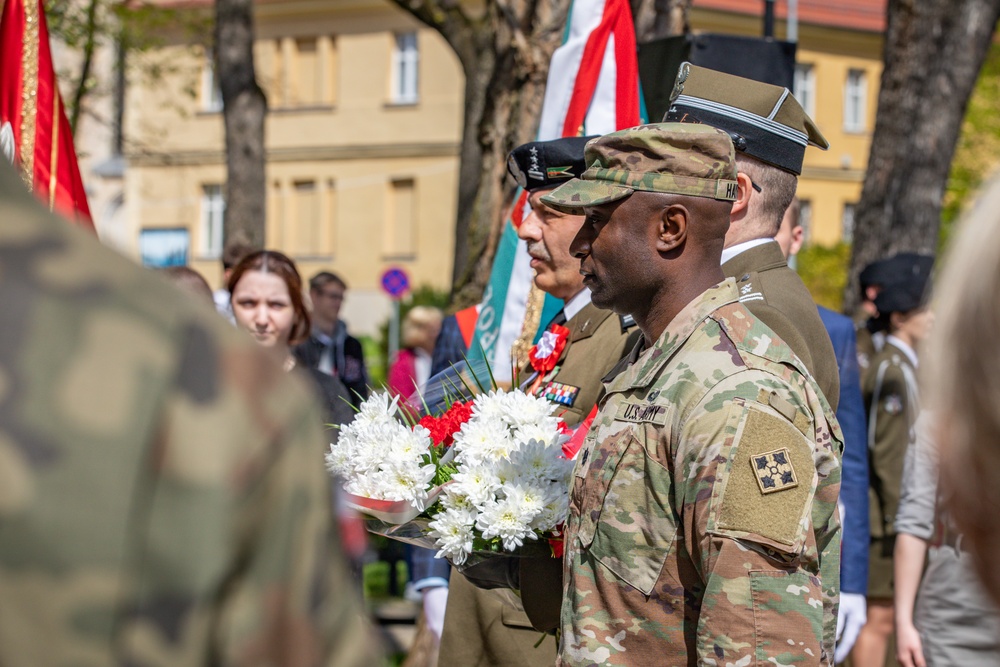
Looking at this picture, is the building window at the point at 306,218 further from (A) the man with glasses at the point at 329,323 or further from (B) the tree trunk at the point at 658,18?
(B) the tree trunk at the point at 658,18

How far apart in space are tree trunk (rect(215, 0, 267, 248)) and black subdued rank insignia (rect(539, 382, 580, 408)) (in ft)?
32.2

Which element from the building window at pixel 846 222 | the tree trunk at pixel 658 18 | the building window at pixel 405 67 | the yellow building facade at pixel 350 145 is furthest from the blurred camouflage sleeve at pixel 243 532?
the building window at pixel 846 222

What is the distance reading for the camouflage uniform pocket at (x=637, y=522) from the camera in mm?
2100

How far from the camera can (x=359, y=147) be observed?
3266 centimetres

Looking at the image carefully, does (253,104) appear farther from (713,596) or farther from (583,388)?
(713,596)

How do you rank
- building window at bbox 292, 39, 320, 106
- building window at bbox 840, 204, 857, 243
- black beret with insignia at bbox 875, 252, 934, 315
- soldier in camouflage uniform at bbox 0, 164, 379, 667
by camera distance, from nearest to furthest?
Answer: 1. soldier in camouflage uniform at bbox 0, 164, 379, 667
2. black beret with insignia at bbox 875, 252, 934, 315
3. building window at bbox 292, 39, 320, 106
4. building window at bbox 840, 204, 857, 243

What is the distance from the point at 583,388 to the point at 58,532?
2.34 metres

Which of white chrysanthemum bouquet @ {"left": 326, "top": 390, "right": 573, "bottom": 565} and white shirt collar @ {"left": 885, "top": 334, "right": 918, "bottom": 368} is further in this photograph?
white shirt collar @ {"left": 885, "top": 334, "right": 918, "bottom": 368}

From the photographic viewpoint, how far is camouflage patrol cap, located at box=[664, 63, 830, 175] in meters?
2.97

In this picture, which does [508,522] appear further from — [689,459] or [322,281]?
[322,281]

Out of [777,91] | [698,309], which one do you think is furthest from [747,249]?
[698,309]

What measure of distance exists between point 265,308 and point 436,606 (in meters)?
1.53

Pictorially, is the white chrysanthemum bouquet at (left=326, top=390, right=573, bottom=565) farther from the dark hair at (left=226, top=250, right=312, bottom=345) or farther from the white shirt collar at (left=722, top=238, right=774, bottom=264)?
the dark hair at (left=226, top=250, right=312, bottom=345)

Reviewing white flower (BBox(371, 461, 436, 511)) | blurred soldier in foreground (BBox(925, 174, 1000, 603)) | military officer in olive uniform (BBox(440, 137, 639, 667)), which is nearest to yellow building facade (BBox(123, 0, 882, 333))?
military officer in olive uniform (BBox(440, 137, 639, 667))
